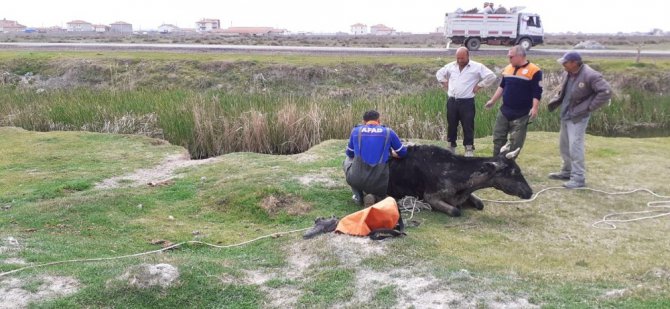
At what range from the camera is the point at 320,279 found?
4840mm

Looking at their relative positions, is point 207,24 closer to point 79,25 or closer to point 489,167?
point 79,25

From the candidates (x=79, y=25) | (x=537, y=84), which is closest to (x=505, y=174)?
(x=537, y=84)

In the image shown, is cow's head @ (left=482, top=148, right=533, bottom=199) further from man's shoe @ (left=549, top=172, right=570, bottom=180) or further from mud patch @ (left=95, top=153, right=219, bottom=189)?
mud patch @ (left=95, top=153, right=219, bottom=189)

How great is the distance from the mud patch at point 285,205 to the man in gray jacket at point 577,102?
346cm

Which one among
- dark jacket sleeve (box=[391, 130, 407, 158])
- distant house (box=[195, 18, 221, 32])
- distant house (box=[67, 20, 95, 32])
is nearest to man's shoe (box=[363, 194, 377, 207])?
dark jacket sleeve (box=[391, 130, 407, 158])

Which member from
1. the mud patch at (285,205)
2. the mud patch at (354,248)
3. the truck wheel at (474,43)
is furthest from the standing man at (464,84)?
the truck wheel at (474,43)

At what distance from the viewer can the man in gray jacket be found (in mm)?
7434

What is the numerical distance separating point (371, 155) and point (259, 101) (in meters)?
6.70

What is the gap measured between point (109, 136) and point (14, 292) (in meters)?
7.14

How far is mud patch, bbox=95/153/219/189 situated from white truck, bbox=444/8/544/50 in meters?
22.8

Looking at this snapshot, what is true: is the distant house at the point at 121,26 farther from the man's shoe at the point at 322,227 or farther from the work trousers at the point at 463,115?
the man's shoe at the point at 322,227

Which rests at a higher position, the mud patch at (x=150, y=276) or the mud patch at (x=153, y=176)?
the mud patch at (x=150, y=276)

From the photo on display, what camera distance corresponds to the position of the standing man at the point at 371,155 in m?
6.63

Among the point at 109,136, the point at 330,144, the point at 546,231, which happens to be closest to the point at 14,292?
the point at 546,231
